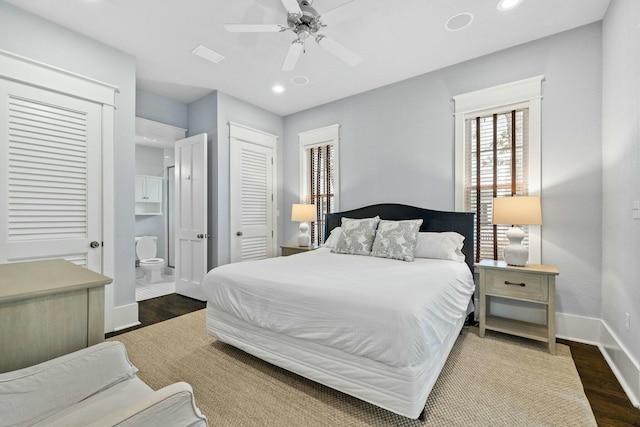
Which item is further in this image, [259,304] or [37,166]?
[37,166]

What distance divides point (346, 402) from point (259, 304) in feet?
2.78

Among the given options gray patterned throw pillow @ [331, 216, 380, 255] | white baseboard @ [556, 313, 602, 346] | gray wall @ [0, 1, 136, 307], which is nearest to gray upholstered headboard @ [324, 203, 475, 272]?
gray patterned throw pillow @ [331, 216, 380, 255]

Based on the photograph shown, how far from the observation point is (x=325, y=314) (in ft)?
5.67

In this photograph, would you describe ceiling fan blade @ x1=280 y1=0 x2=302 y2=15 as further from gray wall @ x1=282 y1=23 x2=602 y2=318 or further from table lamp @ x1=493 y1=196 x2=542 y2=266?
table lamp @ x1=493 y1=196 x2=542 y2=266

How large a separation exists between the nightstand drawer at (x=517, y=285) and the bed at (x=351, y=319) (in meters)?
0.21

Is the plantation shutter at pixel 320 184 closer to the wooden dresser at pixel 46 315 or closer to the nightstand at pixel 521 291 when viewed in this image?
the nightstand at pixel 521 291

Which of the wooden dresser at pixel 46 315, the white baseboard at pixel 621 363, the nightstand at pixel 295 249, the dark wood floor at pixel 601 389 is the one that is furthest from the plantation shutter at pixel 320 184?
the wooden dresser at pixel 46 315

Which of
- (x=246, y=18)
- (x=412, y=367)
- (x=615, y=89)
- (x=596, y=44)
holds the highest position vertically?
(x=246, y=18)

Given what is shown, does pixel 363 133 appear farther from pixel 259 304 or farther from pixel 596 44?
pixel 259 304

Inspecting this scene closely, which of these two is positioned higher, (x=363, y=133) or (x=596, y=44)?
(x=596, y=44)

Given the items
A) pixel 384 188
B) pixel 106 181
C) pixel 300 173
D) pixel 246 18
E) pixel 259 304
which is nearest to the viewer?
pixel 259 304

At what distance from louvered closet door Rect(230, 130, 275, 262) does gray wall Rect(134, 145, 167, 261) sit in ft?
9.04

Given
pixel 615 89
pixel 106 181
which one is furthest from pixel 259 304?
pixel 615 89

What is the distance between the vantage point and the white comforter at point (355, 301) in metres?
1.51
